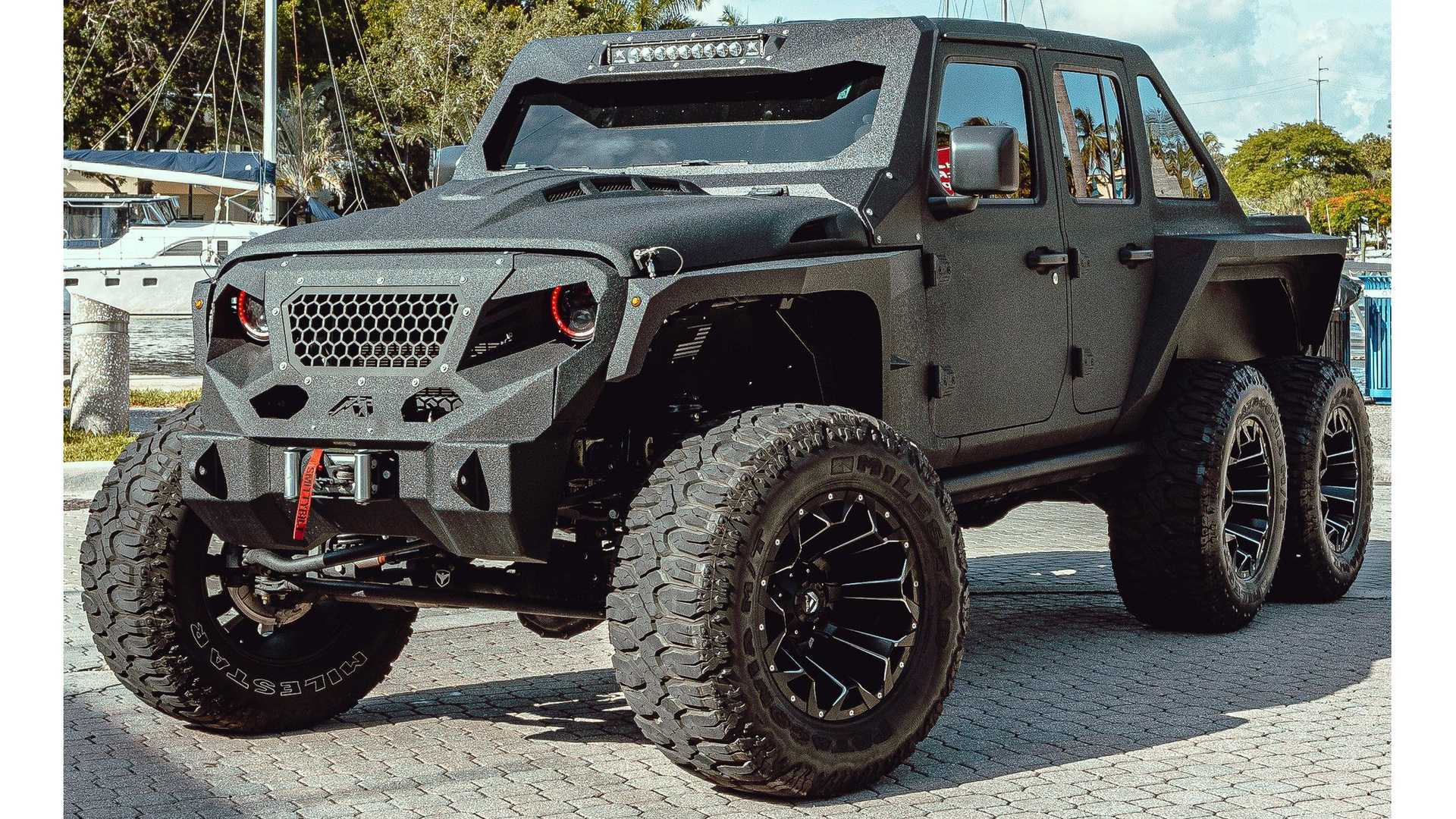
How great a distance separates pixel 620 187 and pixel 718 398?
0.71 meters

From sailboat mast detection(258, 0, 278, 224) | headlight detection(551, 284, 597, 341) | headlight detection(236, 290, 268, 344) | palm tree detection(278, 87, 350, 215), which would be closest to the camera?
headlight detection(551, 284, 597, 341)

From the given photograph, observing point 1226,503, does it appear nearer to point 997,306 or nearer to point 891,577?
point 997,306

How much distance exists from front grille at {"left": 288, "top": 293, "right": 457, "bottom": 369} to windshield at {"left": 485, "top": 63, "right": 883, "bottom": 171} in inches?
60.7

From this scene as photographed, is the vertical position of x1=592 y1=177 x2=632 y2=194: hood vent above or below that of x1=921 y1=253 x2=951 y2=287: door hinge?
above

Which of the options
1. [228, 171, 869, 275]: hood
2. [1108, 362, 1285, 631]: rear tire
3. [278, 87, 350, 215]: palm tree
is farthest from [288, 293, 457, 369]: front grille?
[278, 87, 350, 215]: palm tree

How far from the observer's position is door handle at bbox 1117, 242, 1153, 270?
6973 millimetres

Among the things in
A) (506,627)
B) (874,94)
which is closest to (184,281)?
(506,627)

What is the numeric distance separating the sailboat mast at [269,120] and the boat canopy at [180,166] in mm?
182

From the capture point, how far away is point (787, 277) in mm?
5145

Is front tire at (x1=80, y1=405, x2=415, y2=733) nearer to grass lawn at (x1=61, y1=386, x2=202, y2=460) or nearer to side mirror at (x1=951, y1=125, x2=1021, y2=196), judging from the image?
side mirror at (x1=951, y1=125, x2=1021, y2=196)

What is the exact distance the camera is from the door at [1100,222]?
22.2 ft

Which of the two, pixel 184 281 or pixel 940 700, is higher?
pixel 184 281

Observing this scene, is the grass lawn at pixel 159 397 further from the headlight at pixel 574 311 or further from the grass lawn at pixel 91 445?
the headlight at pixel 574 311
